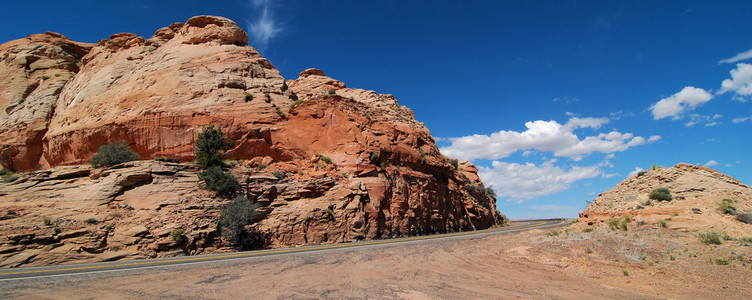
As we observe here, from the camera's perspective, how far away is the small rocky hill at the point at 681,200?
1286cm

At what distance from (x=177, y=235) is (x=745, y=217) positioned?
2149 cm

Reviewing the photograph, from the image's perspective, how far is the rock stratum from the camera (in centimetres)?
1558

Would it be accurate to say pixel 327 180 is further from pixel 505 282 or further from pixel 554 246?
pixel 505 282

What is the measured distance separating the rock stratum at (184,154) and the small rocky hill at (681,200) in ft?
39.9

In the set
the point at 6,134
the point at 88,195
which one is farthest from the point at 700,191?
the point at 6,134

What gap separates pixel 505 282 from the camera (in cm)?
907

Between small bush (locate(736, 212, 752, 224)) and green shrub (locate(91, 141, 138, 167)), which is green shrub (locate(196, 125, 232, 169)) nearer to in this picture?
green shrub (locate(91, 141, 138, 167))

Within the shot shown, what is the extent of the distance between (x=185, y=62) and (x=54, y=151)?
12.4m

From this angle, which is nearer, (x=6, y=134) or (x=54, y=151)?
(x=54, y=151)

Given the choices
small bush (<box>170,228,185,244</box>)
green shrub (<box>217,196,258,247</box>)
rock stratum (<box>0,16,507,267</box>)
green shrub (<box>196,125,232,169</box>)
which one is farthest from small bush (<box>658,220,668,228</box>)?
green shrub (<box>196,125,232,169</box>)

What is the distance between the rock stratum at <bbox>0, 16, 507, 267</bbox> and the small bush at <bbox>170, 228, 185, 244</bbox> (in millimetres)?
179

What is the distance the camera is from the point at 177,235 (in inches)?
603

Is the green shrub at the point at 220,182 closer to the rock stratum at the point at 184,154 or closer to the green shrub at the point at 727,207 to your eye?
the rock stratum at the point at 184,154

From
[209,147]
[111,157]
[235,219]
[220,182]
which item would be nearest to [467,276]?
[235,219]
